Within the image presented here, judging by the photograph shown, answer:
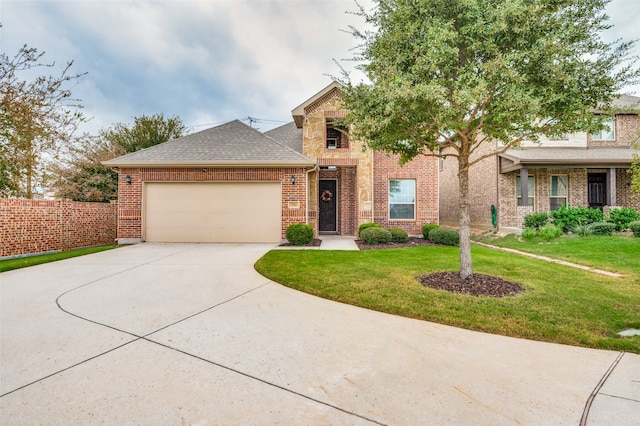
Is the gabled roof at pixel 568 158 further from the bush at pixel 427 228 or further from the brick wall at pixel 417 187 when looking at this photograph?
the bush at pixel 427 228

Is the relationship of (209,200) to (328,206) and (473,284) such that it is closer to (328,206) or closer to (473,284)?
(328,206)

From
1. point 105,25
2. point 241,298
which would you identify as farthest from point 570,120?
point 105,25

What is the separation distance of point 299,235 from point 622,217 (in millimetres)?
12148

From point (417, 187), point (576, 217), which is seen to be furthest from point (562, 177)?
point (417, 187)

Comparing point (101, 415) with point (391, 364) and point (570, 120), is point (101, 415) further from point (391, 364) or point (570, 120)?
point (570, 120)

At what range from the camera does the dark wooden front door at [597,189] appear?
514 inches

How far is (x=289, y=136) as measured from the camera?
14.0m

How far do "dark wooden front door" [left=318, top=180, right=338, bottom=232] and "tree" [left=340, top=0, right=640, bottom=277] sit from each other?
7921 millimetres

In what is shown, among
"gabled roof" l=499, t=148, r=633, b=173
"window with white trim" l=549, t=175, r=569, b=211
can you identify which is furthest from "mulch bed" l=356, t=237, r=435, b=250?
"window with white trim" l=549, t=175, r=569, b=211

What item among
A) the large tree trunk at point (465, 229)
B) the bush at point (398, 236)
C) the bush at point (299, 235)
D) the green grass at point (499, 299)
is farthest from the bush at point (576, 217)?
the bush at point (299, 235)

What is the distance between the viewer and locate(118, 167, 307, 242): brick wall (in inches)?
405

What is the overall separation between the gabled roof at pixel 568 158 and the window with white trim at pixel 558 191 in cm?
121

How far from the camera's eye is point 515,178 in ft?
43.9

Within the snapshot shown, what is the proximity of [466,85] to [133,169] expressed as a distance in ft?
35.3
